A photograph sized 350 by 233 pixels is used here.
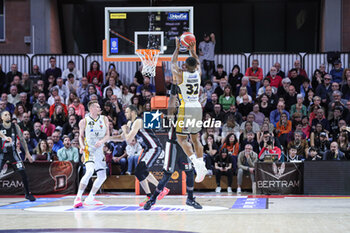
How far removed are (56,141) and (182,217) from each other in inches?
344

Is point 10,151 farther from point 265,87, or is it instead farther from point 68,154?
point 265,87

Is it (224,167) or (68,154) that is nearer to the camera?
(224,167)

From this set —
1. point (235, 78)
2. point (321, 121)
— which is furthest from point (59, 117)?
point (321, 121)

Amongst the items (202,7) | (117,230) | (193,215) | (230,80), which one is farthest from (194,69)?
(202,7)

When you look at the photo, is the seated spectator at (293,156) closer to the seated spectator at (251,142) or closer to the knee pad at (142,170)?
the seated spectator at (251,142)

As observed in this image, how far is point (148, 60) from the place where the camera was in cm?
1212

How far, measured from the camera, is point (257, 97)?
18.4 m

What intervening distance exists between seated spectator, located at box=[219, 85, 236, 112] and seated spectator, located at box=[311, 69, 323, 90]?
3133 mm

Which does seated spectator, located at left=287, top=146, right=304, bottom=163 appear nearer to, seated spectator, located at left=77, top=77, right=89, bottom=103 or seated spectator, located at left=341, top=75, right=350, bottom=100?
seated spectator, located at left=341, top=75, right=350, bottom=100

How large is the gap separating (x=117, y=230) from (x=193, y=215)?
207 centimetres

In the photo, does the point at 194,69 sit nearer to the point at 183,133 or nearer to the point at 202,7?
the point at 183,133

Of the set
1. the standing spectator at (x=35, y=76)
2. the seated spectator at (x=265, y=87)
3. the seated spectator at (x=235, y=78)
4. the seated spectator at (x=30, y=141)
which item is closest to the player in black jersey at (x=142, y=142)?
the seated spectator at (x=30, y=141)

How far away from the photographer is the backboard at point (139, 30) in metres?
13.3

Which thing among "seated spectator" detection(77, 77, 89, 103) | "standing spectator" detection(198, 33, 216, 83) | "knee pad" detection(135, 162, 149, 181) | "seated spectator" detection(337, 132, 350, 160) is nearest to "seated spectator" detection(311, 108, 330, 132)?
"seated spectator" detection(337, 132, 350, 160)
